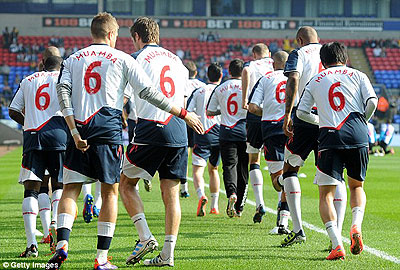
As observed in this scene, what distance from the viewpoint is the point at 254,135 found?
387 inches

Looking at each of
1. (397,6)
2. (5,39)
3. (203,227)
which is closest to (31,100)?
(203,227)

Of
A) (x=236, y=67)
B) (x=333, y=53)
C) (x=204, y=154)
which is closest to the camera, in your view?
(x=333, y=53)

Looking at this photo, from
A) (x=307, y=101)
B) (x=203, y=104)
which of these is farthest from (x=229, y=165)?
(x=307, y=101)

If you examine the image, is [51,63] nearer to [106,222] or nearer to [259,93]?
[106,222]

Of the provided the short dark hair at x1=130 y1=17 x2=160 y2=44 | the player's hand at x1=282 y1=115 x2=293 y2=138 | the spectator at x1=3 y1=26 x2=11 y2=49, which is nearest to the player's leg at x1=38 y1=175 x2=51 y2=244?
the short dark hair at x1=130 y1=17 x2=160 y2=44

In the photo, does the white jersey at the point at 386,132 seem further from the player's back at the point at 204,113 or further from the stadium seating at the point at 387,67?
the stadium seating at the point at 387,67

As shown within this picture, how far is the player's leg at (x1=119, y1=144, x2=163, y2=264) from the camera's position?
649 centimetres

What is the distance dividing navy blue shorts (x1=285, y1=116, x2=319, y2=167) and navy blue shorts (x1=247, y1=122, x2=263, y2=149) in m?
2.13

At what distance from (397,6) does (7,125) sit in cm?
2885

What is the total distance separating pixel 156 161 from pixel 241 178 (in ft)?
12.5

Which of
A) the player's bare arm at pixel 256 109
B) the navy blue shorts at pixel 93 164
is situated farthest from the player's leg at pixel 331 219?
the player's bare arm at pixel 256 109

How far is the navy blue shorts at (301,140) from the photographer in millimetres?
7512

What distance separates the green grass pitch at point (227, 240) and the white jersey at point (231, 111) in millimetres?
1147

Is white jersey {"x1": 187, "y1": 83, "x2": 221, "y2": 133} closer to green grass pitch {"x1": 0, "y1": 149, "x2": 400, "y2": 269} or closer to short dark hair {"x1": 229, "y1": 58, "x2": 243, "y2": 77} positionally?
short dark hair {"x1": 229, "y1": 58, "x2": 243, "y2": 77}
